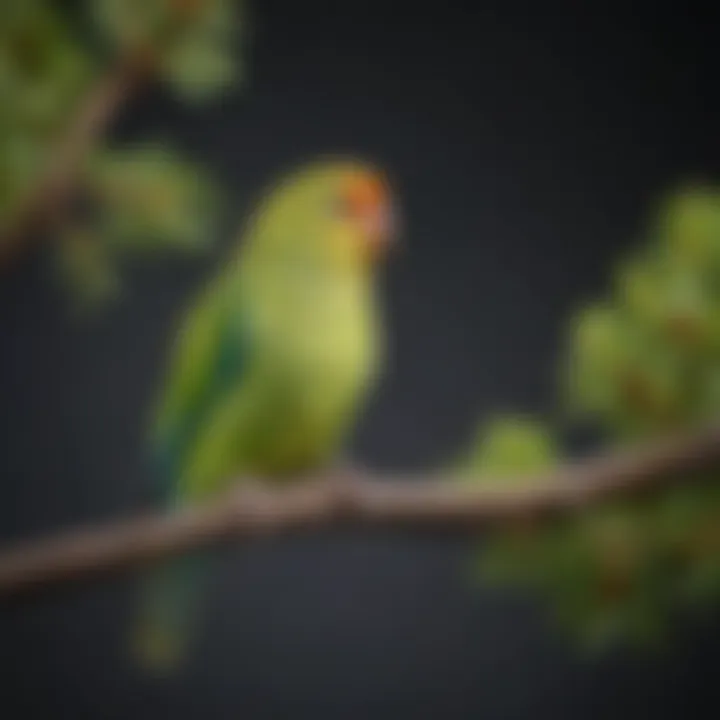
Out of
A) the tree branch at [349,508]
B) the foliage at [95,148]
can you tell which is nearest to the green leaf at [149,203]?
the foliage at [95,148]

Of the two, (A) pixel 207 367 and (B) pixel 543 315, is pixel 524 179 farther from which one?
(A) pixel 207 367

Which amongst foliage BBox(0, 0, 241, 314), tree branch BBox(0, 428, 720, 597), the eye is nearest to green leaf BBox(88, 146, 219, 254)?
foliage BBox(0, 0, 241, 314)

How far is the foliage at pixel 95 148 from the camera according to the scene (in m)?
1.20

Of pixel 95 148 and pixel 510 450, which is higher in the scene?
pixel 95 148

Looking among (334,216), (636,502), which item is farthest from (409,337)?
(636,502)

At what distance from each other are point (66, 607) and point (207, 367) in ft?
0.77

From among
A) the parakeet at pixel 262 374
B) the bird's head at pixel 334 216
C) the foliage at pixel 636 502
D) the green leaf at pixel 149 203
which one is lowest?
the foliage at pixel 636 502

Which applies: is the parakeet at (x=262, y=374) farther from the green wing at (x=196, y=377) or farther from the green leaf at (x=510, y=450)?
the green leaf at (x=510, y=450)

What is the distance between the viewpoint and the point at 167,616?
1175mm

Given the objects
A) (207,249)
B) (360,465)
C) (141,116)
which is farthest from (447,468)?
(141,116)

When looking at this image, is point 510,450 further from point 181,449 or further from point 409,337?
point 181,449

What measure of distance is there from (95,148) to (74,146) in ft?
0.06

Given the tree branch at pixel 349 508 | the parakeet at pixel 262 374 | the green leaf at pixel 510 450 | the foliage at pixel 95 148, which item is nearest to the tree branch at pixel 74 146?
the foliage at pixel 95 148

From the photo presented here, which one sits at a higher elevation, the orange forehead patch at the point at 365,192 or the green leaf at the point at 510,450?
the orange forehead patch at the point at 365,192
